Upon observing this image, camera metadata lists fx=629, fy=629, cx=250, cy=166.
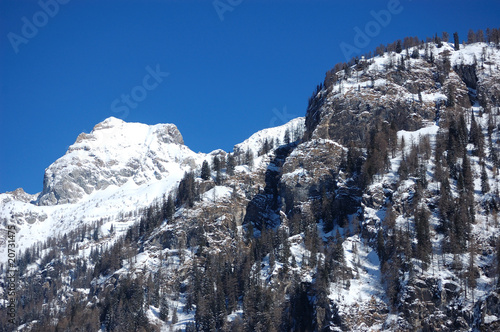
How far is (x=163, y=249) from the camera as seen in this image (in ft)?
628

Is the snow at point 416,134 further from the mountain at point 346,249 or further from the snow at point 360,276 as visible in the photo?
the snow at point 360,276

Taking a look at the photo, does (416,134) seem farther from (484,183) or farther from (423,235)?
(423,235)

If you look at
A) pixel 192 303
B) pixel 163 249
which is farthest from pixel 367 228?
pixel 163 249

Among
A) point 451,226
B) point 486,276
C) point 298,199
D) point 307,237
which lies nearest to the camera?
point 486,276

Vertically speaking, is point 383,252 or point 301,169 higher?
point 301,169

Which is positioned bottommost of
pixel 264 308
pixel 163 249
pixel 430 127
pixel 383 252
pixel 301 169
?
pixel 264 308

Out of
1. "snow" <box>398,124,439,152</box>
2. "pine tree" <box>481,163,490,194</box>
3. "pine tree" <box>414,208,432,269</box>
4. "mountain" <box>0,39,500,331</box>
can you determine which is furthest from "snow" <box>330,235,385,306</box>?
"snow" <box>398,124,439,152</box>

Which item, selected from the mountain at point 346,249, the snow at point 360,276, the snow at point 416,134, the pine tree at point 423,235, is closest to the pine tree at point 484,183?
the mountain at point 346,249

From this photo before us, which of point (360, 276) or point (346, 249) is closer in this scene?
point (360, 276)

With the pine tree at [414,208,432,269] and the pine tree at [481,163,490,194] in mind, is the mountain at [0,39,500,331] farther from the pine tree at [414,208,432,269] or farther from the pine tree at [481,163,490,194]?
the pine tree at [481,163,490,194]

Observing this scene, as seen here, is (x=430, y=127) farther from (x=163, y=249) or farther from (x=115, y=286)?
(x=115, y=286)

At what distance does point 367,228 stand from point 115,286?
77957 mm

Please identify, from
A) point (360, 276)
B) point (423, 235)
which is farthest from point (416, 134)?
point (360, 276)

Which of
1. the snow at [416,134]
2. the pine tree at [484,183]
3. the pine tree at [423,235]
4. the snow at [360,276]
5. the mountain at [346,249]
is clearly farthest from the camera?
the snow at [416,134]
